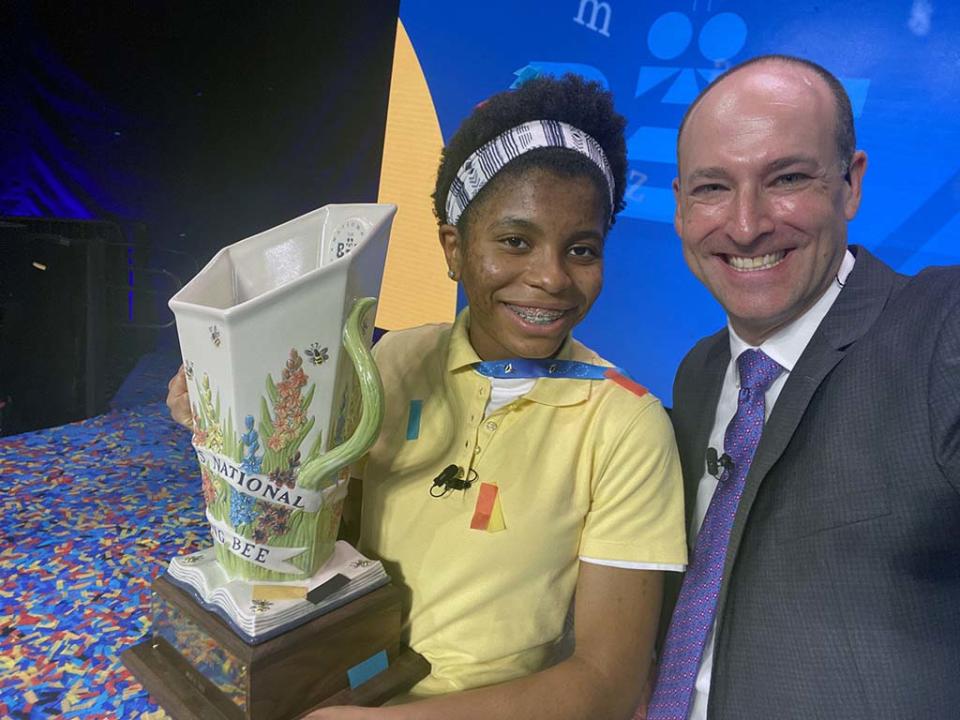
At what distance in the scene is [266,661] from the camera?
29.5 inches

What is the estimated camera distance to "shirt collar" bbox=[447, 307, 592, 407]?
908 millimetres

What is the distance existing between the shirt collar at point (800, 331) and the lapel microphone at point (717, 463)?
0.17m

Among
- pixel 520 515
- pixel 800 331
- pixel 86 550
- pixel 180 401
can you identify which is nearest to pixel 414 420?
pixel 520 515

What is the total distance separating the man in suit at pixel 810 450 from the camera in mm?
859

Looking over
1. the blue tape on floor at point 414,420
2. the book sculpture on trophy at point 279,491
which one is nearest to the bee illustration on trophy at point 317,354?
the book sculpture on trophy at point 279,491

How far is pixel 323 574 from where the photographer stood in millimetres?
856

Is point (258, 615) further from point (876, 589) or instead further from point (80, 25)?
point (80, 25)

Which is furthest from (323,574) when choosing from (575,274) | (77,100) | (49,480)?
(77,100)

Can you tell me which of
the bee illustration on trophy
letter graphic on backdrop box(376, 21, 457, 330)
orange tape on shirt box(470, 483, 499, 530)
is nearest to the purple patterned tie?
orange tape on shirt box(470, 483, 499, 530)

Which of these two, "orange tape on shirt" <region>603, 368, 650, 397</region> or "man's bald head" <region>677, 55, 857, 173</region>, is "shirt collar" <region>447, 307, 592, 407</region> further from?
"man's bald head" <region>677, 55, 857, 173</region>

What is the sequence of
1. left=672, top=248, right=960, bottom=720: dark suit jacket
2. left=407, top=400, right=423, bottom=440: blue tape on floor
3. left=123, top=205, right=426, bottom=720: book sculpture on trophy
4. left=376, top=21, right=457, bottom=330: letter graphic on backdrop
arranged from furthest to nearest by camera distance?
left=376, top=21, right=457, bottom=330: letter graphic on backdrop → left=407, top=400, right=423, bottom=440: blue tape on floor → left=672, top=248, right=960, bottom=720: dark suit jacket → left=123, top=205, right=426, bottom=720: book sculpture on trophy

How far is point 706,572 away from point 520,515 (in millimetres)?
336

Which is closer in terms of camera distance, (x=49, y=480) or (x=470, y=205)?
(x=470, y=205)

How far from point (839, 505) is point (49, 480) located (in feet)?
5.87
